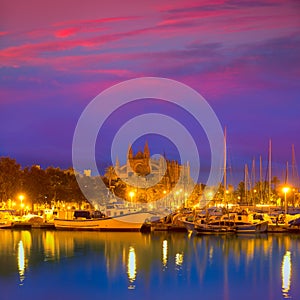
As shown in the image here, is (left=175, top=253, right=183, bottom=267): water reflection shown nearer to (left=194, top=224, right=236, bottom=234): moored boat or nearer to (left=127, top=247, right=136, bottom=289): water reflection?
(left=127, top=247, right=136, bottom=289): water reflection

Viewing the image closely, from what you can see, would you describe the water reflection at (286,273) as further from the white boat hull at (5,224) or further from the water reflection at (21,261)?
the white boat hull at (5,224)

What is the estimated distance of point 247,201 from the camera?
310ft

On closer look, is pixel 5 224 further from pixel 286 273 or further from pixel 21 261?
pixel 286 273

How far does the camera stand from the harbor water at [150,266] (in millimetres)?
28938

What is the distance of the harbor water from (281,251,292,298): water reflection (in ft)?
0.17

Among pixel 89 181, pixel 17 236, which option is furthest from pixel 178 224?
pixel 89 181

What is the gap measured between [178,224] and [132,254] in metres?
20.6

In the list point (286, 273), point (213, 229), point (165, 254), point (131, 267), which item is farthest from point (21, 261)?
point (213, 229)

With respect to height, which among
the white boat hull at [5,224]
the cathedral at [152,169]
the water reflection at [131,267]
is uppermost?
the cathedral at [152,169]

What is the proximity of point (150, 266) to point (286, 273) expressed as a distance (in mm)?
8444

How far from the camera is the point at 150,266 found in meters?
36.8

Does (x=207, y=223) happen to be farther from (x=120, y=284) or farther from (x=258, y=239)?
(x=120, y=284)

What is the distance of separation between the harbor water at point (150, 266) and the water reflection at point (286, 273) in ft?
0.17

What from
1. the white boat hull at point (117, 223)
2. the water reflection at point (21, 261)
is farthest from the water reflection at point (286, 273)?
the white boat hull at point (117, 223)
